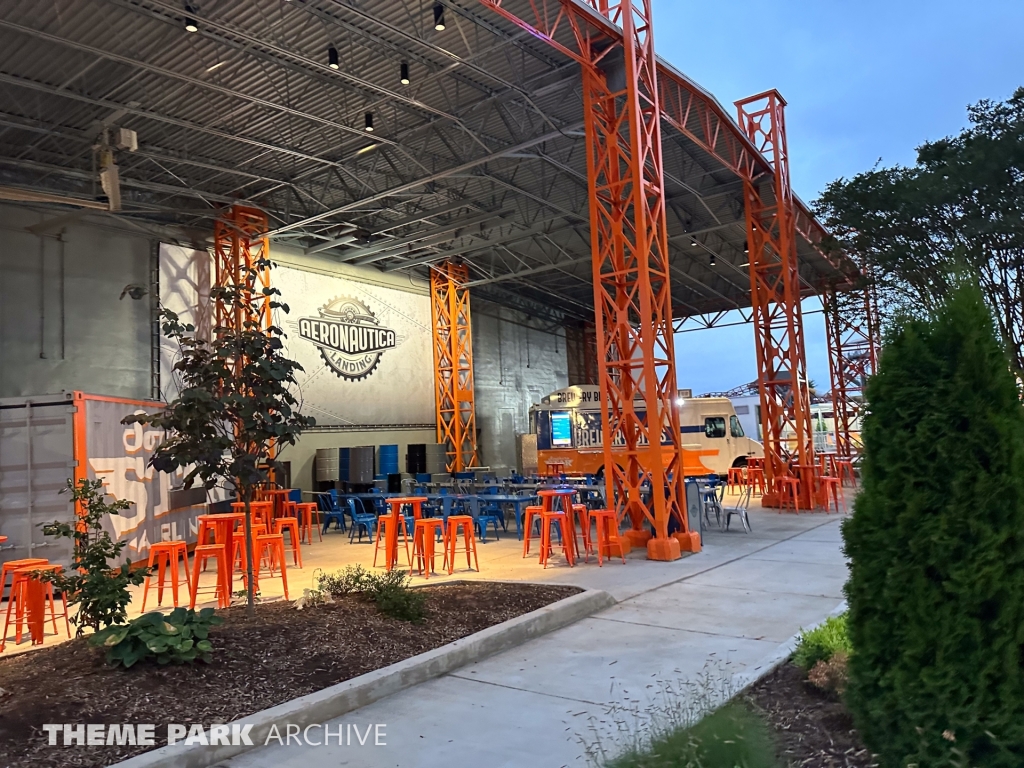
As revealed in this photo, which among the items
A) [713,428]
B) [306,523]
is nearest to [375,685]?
[306,523]

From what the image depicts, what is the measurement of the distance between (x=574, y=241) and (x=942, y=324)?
20084 mm

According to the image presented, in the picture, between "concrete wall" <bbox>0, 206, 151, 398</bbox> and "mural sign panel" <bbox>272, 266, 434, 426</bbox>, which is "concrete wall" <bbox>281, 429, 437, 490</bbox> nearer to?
"mural sign panel" <bbox>272, 266, 434, 426</bbox>

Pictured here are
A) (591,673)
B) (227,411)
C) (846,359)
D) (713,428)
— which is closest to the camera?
→ (591,673)

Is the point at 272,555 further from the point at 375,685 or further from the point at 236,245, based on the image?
the point at 236,245

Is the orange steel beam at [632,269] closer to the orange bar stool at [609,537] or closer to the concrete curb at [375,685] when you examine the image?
the orange bar stool at [609,537]

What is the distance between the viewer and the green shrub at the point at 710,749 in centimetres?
261

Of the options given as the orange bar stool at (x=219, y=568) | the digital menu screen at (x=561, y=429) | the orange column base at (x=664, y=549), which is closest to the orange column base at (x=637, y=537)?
the orange column base at (x=664, y=549)

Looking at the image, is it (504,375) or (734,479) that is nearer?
(734,479)

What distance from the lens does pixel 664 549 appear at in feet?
31.6

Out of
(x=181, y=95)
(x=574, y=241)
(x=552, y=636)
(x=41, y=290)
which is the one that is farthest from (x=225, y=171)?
(x=552, y=636)

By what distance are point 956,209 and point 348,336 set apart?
1536cm

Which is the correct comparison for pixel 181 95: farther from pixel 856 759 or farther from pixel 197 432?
pixel 856 759

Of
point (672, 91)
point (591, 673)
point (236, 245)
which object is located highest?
point (672, 91)

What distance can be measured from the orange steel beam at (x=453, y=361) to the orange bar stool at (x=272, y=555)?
43.0 feet
